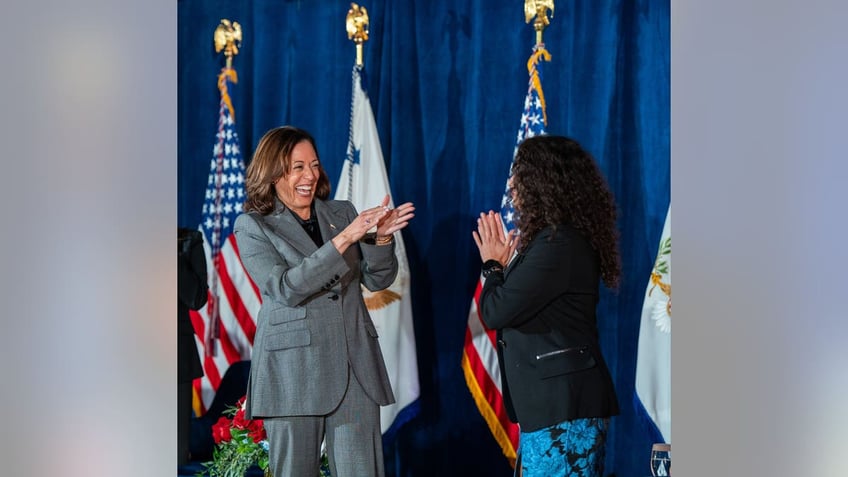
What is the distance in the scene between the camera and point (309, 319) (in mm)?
2555

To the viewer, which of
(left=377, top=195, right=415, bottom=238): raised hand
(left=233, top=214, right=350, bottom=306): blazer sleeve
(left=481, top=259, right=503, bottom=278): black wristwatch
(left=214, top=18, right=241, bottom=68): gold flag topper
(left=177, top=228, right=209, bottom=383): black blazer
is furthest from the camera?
(left=214, top=18, right=241, bottom=68): gold flag topper

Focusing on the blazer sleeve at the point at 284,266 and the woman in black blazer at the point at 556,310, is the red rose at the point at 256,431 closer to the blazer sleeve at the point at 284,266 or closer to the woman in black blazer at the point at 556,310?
the blazer sleeve at the point at 284,266

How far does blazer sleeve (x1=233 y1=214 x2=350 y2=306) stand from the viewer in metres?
2.48

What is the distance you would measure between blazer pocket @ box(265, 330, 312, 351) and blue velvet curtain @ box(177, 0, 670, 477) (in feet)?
4.14

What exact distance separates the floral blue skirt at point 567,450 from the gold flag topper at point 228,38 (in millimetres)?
2291

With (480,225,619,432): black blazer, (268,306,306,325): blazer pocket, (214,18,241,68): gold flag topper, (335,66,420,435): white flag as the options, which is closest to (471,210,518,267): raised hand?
(480,225,619,432): black blazer

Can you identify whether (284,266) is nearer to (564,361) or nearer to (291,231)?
(291,231)

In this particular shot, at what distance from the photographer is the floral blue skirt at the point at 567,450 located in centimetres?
249

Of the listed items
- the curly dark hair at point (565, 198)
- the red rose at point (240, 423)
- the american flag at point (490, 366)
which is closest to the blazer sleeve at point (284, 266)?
the curly dark hair at point (565, 198)

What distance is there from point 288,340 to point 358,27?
172 cm

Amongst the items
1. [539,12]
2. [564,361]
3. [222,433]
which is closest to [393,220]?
[564,361]

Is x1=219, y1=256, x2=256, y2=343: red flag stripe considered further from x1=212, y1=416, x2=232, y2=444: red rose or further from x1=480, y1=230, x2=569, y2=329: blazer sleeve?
x1=480, y1=230, x2=569, y2=329: blazer sleeve

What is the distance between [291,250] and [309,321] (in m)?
0.22
